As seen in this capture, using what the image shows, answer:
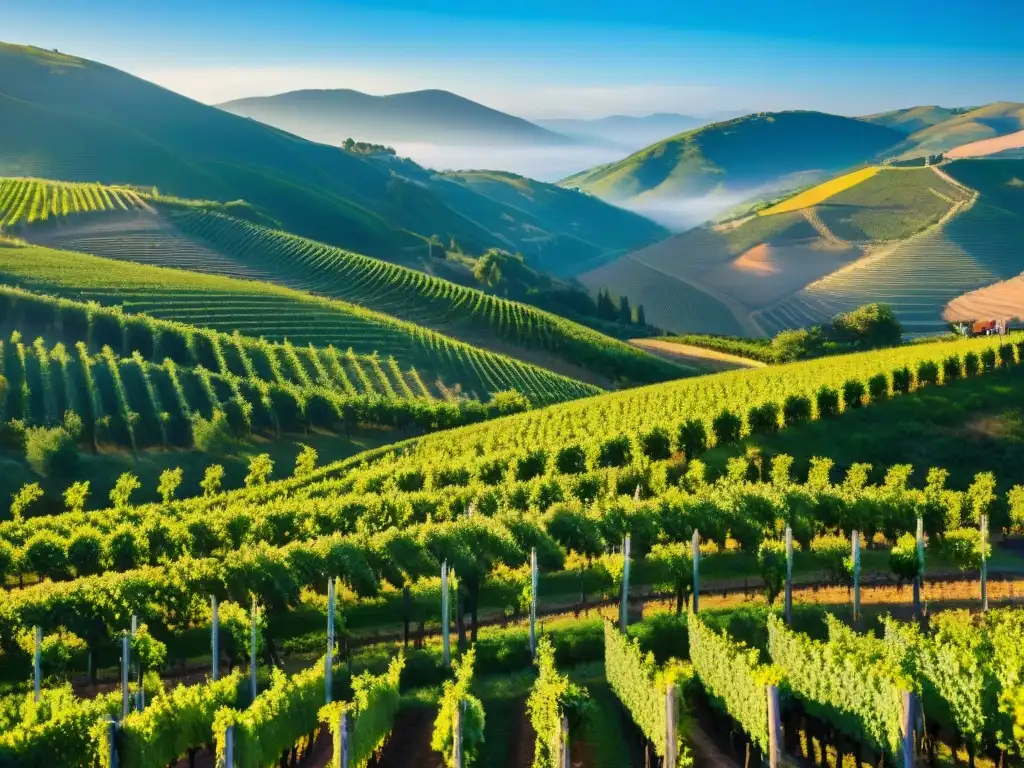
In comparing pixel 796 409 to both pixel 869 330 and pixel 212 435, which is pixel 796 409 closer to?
pixel 212 435

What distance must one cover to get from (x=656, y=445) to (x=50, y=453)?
102 feet

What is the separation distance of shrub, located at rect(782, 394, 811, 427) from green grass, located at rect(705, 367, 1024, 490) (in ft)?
2.48

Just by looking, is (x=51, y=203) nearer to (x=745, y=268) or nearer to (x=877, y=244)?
(x=745, y=268)

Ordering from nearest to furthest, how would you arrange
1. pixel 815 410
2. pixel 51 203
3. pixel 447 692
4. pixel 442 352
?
pixel 447 692 < pixel 815 410 < pixel 442 352 < pixel 51 203

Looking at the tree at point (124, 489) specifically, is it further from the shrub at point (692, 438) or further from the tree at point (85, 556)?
the shrub at point (692, 438)

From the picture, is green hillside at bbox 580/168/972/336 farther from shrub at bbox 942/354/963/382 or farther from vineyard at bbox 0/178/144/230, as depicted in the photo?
shrub at bbox 942/354/963/382

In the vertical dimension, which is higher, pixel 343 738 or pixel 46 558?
pixel 343 738

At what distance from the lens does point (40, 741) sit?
59.0 ft

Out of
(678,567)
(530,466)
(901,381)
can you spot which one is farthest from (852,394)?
(678,567)

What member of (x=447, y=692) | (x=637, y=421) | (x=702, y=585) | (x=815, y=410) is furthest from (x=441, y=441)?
(x=447, y=692)

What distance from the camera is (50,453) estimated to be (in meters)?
52.0

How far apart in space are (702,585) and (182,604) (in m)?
15.9

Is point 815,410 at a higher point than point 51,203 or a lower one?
lower

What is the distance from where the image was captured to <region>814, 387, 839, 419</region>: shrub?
162ft
